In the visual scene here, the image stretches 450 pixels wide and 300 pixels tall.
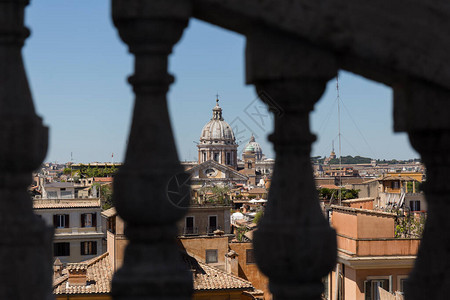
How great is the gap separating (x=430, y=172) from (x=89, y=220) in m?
27.8

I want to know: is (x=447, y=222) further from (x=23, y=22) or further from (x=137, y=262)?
(x=23, y=22)

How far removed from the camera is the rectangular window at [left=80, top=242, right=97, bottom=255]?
26.8 meters

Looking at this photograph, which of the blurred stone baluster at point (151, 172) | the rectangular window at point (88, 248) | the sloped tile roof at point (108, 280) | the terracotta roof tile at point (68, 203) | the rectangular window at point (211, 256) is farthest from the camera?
the terracotta roof tile at point (68, 203)

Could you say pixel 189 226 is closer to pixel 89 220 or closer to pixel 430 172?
pixel 89 220

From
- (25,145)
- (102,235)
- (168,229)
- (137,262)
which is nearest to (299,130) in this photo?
(168,229)

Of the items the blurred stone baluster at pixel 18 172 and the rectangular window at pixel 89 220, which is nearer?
the blurred stone baluster at pixel 18 172

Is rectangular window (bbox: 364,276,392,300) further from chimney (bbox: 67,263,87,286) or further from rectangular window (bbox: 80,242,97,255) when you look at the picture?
rectangular window (bbox: 80,242,97,255)

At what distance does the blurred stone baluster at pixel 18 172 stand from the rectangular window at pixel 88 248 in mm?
25405

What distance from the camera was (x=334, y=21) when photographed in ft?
6.09

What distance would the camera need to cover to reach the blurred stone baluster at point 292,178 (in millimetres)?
1808

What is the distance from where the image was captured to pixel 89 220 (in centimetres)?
2888

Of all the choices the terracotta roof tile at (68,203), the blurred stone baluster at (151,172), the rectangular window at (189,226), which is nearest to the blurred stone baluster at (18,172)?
the blurred stone baluster at (151,172)

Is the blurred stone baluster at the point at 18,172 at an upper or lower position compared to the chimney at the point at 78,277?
upper

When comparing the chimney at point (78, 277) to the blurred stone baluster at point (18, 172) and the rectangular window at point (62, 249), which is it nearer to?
the rectangular window at point (62, 249)
